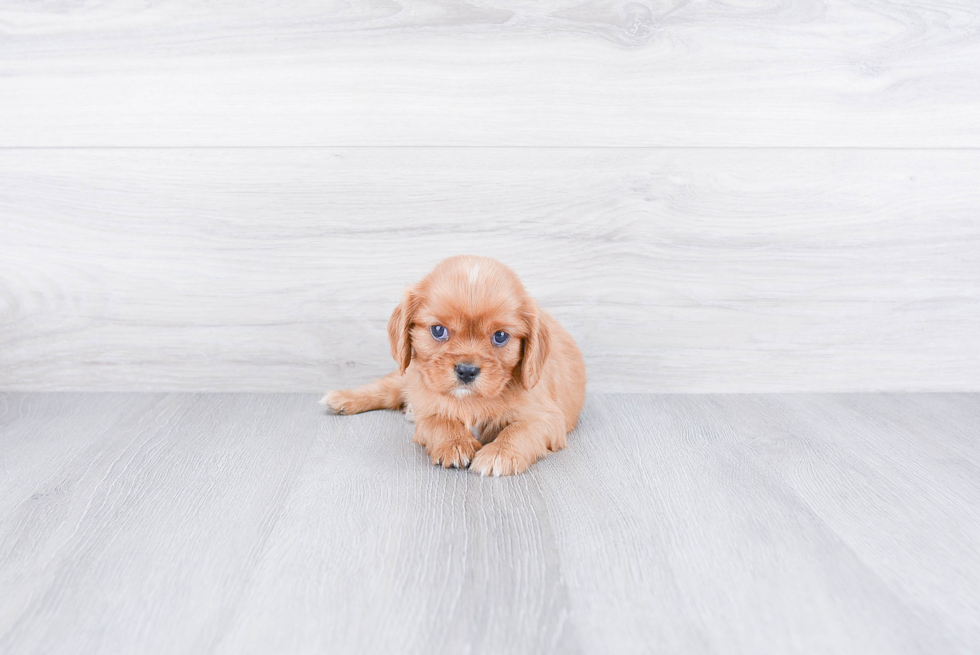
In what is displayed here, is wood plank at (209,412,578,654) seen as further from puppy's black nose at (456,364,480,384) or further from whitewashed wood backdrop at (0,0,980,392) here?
whitewashed wood backdrop at (0,0,980,392)

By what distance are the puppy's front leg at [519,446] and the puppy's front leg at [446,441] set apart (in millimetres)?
34

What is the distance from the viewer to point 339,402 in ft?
6.38

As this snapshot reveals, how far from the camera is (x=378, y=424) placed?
1883 millimetres

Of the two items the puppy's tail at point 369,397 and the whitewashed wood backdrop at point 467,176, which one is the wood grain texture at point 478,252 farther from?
the puppy's tail at point 369,397

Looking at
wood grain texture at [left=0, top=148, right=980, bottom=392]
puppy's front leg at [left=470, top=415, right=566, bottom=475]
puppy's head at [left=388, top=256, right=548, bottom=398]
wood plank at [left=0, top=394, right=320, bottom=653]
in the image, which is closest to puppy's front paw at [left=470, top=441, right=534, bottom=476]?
puppy's front leg at [left=470, top=415, right=566, bottom=475]

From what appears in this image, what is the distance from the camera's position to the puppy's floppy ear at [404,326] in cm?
162

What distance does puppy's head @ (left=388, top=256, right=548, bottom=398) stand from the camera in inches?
60.2

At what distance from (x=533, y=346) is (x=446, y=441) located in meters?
0.30

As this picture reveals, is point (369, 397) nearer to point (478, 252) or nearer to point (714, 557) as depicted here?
point (478, 252)

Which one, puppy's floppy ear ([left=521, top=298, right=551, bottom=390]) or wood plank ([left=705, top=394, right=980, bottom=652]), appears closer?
wood plank ([left=705, top=394, right=980, bottom=652])

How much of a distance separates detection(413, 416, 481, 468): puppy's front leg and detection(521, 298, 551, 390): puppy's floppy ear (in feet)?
0.62

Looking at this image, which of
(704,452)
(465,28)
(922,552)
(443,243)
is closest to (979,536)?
(922,552)

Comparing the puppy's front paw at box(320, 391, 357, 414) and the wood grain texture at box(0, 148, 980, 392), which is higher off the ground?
the wood grain texture at box(0, 148, 980, 392)

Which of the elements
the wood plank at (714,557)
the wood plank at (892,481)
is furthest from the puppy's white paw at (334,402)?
the wood plank at (892,481)
